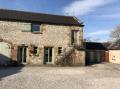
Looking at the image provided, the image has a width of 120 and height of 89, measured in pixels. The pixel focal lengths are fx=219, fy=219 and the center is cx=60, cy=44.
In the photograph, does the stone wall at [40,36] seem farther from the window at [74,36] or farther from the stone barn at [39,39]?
the window at [74,36]

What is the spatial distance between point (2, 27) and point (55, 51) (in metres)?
7.43

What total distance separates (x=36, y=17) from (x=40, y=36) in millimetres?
3048

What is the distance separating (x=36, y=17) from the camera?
29.8 meters

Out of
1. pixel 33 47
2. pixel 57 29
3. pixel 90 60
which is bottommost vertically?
pixel 90 60

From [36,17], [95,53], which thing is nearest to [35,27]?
[36,17]

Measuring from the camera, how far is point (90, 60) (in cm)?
3856

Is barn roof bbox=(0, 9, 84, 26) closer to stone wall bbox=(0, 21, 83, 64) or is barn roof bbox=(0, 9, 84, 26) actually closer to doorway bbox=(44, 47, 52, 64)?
stone wall bbox=(0, 21, 83, 64)

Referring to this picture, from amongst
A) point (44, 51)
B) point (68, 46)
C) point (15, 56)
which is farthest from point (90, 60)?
point (15, 56)

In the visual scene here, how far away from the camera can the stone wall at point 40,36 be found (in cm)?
2689

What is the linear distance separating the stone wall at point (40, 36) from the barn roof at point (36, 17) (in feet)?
1.79

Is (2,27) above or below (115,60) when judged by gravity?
above

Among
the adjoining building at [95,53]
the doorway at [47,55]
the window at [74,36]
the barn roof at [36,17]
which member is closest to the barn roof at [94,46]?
the adjoining building at [95,53]

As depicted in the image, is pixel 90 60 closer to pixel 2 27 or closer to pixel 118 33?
pixel 2 27

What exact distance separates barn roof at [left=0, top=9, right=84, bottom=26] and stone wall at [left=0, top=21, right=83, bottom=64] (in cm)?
54
